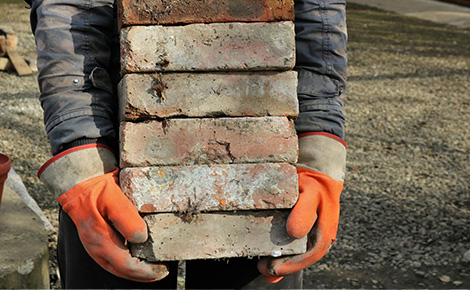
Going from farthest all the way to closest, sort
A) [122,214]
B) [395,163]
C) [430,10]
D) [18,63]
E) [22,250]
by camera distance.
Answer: [430,10]
[18,63]
[395,163]
[22,250]
[122,214]

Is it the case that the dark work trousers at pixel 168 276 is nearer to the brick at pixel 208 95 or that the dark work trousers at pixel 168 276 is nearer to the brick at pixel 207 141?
the brick at pixel 207 141

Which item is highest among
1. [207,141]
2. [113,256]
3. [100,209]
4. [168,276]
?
[207,141]

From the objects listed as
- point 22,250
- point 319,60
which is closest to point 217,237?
point 319,60

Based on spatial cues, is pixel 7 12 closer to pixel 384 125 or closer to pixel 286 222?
pixel 384 125

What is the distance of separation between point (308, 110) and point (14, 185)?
2.74m

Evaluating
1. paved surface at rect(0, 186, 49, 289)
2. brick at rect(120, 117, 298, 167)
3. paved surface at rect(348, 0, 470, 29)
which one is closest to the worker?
brick at rect(120, 117, 298, 167)

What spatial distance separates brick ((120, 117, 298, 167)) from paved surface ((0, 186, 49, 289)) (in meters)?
1.31

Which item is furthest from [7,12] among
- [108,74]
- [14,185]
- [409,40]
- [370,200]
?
[108,74]

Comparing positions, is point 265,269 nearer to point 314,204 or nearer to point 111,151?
point 314,204

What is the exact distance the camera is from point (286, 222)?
169 cm

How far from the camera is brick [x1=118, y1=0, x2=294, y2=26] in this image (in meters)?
1.60

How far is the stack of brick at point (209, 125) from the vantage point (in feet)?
5.33

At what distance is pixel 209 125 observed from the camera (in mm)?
1671

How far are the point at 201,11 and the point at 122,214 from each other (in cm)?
59
